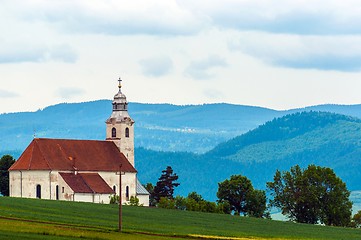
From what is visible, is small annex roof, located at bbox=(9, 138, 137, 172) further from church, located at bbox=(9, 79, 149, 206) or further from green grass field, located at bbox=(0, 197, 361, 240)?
green grass field, located at bbox=(0, 197, 361, 240)

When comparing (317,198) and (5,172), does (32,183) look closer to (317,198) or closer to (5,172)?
(5,172)

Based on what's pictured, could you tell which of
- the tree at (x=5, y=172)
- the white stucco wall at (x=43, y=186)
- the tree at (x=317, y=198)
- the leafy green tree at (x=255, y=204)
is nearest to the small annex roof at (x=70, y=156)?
the white stucco wall at (x=43, y=186)

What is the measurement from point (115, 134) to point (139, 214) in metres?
48.6

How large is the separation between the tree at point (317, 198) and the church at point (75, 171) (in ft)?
67.4

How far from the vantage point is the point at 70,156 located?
155625mm

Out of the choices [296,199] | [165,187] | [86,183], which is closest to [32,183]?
[86,183]

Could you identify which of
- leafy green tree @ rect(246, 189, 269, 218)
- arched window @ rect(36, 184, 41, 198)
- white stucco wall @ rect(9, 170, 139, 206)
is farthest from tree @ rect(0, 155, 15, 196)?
leafy green tree @ rect(246, 189, 269, 218)

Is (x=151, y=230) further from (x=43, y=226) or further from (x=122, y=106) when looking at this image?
(x=122, y=106)

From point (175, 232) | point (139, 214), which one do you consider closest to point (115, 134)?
point (139, 214)

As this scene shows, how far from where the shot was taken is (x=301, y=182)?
15725 centimetres

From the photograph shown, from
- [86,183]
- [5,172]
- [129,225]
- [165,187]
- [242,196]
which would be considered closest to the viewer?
[129,225]

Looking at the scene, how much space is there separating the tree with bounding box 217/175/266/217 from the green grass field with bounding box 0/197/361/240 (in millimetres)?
29994

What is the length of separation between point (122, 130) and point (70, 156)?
12.0 m

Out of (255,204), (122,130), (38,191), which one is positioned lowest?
(255,204)
